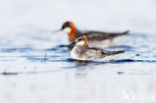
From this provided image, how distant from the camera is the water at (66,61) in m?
8.66

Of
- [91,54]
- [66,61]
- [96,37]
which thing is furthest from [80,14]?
[66,61]

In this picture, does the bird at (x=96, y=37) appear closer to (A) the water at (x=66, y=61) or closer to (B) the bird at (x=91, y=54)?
(A) the water at (x=66, y=61)

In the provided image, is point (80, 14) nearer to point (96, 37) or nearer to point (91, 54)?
point (96, 37)

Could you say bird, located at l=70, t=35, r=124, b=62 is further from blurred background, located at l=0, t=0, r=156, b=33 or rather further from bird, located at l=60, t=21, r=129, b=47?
blurred background, located at l=0, t=0, r=156, b=33

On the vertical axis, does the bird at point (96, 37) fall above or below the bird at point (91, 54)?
above

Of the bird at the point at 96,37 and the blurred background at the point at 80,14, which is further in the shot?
the blurred background at the point at 80,14

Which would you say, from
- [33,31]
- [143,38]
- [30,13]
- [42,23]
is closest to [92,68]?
[143,38]

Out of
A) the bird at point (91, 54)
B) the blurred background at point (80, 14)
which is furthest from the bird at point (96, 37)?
the bird at point (91, 54)

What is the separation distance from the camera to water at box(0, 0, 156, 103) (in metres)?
8.66

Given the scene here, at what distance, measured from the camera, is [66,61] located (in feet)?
43.5

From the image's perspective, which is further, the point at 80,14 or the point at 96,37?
the point at 80,14

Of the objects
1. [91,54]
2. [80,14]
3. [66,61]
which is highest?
[80,14]

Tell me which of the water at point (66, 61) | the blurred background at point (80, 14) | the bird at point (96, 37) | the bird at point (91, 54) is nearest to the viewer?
the water at point (66, 61)

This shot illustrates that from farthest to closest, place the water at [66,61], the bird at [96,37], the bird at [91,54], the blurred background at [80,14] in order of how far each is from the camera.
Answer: the blurred background at [80,14] → the bird at [96,37] → the bird at [91,54] → the water at [66,61]
